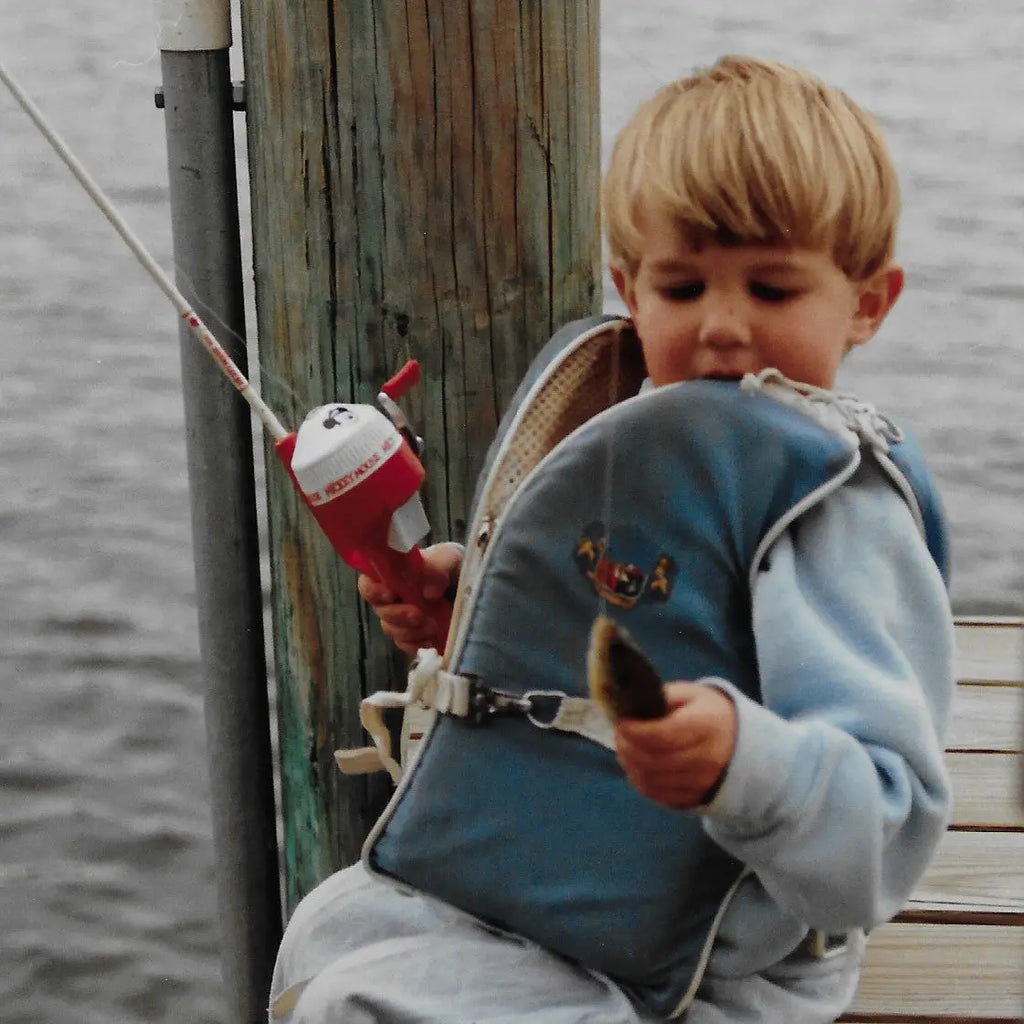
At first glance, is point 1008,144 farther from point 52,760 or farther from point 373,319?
point 373,319

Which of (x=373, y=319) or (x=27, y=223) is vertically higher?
(x=373, y=319)

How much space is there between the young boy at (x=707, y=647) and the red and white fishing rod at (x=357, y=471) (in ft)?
0.34

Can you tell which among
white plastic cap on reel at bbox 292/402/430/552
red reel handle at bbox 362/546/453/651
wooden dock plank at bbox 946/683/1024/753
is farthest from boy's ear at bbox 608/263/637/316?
wooden dock plank at bbox 946/683/1024/753

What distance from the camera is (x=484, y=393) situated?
92.0 inches

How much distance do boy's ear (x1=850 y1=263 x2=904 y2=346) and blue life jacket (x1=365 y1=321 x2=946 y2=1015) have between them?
110 mm

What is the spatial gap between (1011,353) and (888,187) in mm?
5538

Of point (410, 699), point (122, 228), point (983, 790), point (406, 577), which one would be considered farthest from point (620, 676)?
point (983, 790)

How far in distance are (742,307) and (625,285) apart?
18 centimetres

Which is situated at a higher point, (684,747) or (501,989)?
(684,747)

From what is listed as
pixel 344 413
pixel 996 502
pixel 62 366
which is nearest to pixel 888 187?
pixel 344 413

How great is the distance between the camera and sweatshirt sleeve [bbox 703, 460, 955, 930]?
1.50 metres

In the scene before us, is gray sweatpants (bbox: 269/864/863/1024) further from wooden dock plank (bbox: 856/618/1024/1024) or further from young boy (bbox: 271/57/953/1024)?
wooden dock plank (bbox: 856/618/1024/1024)

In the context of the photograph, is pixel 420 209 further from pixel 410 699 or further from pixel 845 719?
pixel 845 719

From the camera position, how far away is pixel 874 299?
5.79ft
